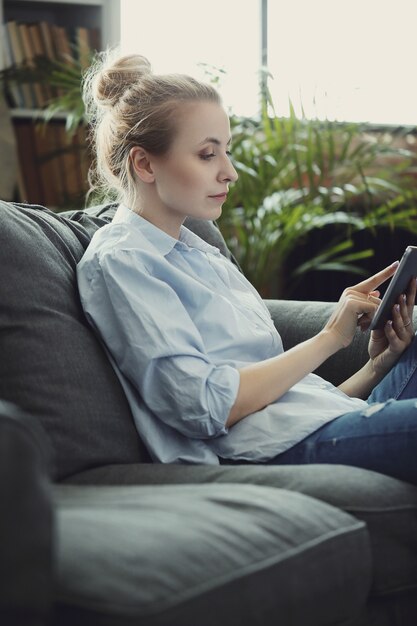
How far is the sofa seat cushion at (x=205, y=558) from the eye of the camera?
0.94m

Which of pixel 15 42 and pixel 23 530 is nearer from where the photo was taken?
pixel 23 530

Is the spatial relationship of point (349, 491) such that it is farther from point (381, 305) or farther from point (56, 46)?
point (56, 46)

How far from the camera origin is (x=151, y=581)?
Answer: 945 millimetres

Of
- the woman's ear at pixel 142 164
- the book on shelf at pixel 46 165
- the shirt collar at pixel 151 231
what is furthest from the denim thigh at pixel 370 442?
the book on shelf at pixel 46 165

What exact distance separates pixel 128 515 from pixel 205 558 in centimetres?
11

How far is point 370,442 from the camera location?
4.81 ft

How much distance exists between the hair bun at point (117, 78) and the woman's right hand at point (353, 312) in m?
0.52

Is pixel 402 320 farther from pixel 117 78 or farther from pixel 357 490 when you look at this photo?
pixel 117 78

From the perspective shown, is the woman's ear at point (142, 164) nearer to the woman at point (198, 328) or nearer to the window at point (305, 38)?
the woman at point (198, 328)

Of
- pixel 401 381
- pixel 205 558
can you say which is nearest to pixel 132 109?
pixel 401 381

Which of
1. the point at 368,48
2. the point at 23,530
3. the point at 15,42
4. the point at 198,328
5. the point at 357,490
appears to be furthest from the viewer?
the point at 368,48

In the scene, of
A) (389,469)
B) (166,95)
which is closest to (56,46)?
(166,95)

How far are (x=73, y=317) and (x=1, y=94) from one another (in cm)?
222

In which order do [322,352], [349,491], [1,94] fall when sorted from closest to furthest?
[349,491], [322,352], [1,94]
